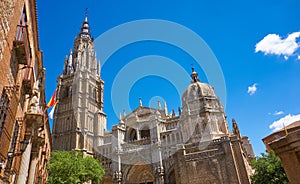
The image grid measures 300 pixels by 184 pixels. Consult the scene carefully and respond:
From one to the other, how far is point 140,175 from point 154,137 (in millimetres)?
6442

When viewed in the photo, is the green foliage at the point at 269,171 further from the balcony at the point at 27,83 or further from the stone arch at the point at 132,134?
the stone arch at the point at 132,134

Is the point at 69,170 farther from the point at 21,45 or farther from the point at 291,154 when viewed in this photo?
the point at 291,154

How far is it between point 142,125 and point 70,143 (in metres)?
13.8

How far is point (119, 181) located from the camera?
33812 millimetres

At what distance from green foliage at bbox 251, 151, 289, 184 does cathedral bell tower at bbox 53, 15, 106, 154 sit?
1154 inches

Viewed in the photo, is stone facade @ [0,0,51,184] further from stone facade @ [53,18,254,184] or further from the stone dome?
the stone dome

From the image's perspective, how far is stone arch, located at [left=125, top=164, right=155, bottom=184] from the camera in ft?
114

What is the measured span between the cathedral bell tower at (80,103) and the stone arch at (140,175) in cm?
950

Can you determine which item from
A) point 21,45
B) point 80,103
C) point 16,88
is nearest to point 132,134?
point 80,103

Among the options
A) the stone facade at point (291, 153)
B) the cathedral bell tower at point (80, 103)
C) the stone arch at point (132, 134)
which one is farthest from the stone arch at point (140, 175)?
the stone facade at point (291, 153)

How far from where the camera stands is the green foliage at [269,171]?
17.2m

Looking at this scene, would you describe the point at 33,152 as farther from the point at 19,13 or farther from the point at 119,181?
the point at 119,181

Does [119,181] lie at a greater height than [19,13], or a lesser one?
lesser

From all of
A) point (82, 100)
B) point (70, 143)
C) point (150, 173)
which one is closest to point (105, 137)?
point (70, 143)
